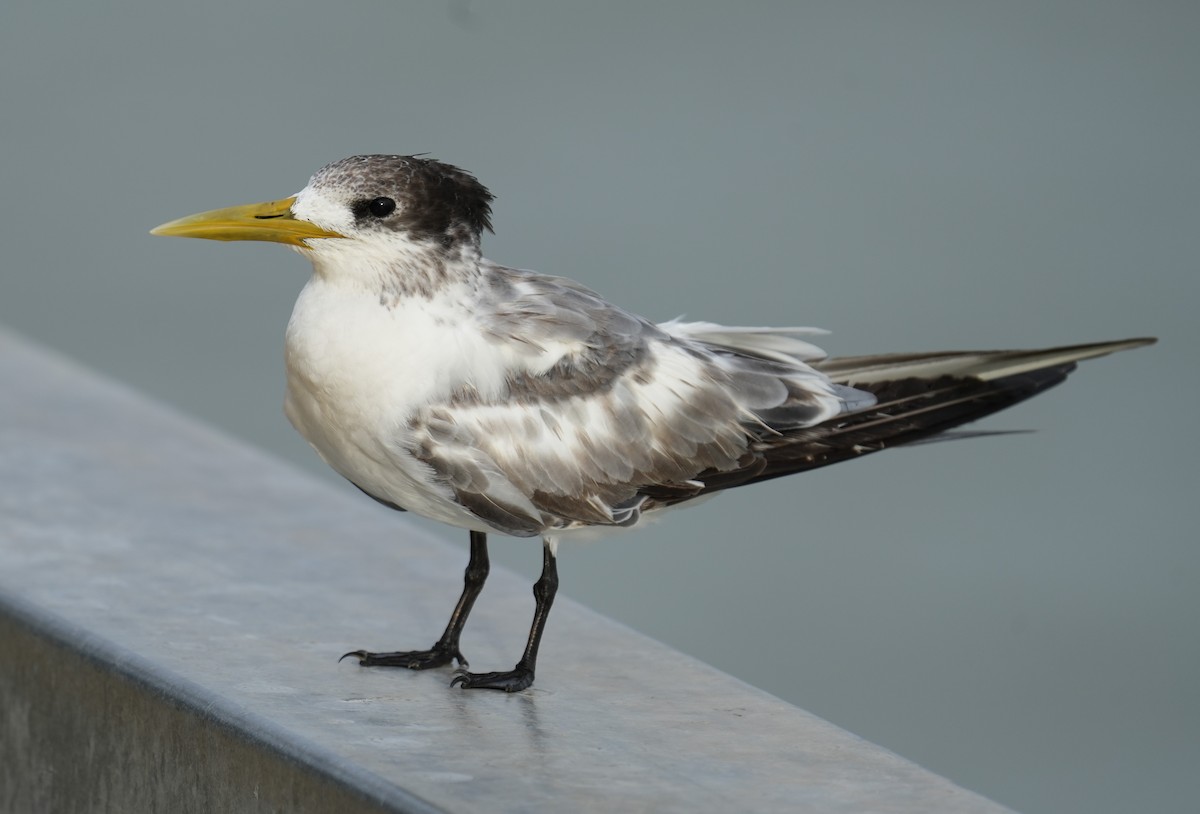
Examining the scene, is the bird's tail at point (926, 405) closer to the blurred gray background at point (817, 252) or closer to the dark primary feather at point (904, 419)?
the dark primary feather at point (904, 419)

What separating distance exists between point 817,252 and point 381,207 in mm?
7639

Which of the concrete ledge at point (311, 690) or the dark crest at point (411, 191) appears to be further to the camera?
the dark crest at point (411, 191)

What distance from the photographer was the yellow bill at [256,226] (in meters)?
4.25

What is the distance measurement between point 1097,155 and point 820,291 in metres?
2.61

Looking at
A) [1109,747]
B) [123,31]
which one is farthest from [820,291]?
[123,31]

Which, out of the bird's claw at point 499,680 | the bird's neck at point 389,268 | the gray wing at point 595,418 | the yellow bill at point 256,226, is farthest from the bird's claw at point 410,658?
the yellow bill at point 256,226

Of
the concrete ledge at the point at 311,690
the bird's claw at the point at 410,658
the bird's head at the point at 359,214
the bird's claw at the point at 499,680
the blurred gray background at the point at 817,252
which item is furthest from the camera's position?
the blurred gray background at the point at 817,252

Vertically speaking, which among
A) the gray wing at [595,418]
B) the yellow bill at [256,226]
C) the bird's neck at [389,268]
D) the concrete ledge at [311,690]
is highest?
the yellow bill at [256,226]

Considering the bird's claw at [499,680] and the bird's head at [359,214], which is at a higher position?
the bird's head at [359,214]

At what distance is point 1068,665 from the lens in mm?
9109

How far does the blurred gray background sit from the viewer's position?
912 centimetres

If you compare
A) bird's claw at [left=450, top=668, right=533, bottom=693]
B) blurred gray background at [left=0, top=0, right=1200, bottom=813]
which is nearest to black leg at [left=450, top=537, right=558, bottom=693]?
bird's claw at [left=450, top=668, right=533, bottom=693]

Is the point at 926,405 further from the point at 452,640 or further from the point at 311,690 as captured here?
the point at 311,690

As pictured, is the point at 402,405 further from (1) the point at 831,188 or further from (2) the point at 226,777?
(1) the point at 831,188
